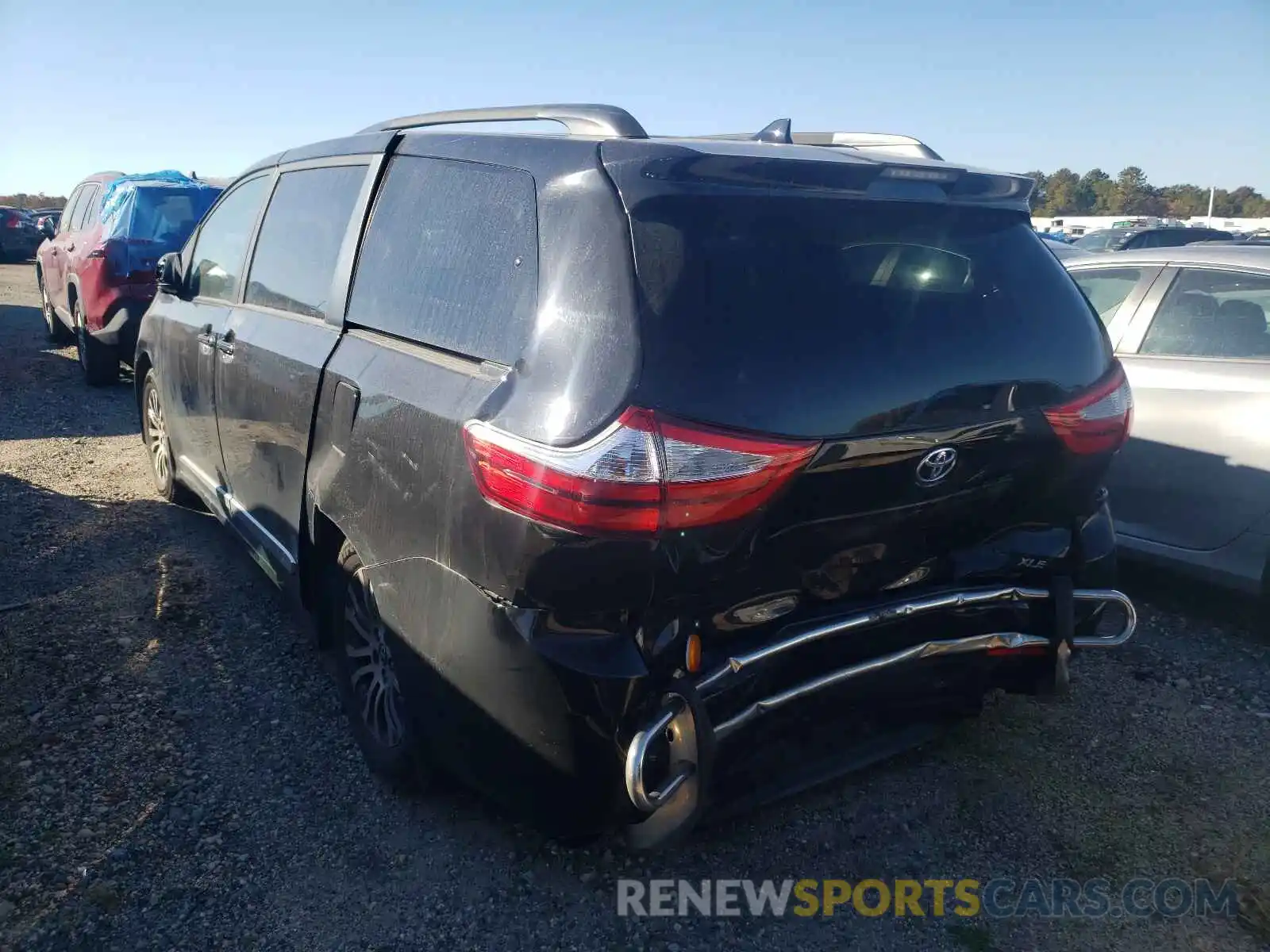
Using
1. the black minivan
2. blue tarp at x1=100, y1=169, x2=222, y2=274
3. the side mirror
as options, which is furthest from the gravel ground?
blue tarp at x1=100, y1=169, x2=222, y2=274

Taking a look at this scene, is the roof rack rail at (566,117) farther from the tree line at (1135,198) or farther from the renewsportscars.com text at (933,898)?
the tree line at (1135,198)

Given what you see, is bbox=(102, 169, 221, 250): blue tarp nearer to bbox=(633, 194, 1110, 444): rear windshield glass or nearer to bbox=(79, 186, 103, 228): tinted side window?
bbox=(79, 186, 103, 228): tinted side window

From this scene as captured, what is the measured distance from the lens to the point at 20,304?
17.2 metres

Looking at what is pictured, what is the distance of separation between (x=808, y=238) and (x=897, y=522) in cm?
74

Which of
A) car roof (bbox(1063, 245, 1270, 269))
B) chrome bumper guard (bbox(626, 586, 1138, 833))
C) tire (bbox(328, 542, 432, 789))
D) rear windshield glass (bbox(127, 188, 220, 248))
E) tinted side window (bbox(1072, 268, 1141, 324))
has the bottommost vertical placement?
tire (bbox(328, 542, 432, 789))

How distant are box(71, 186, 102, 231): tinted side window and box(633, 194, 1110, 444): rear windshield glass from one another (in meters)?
10.3

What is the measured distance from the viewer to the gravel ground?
2.45 m

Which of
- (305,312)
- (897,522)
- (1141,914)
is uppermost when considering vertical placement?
(305,312)

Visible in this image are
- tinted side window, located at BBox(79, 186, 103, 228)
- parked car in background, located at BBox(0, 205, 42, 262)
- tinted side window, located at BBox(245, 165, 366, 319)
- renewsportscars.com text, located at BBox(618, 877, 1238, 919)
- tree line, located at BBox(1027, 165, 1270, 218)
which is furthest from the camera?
A: tree line, located at BBox(1027, 165, 1270, 218)

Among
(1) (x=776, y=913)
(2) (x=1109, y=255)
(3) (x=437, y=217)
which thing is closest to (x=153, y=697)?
(3) (x=437, y=217)

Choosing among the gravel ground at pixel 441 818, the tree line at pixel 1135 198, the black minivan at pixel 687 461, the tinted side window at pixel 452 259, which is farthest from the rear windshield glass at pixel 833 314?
the tree line at pixel 1135 198

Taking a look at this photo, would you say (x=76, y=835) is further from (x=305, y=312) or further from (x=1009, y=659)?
(x=1009, y=659)

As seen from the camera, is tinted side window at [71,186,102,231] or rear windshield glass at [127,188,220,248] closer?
rear windshield glass at [127,188,220,248]

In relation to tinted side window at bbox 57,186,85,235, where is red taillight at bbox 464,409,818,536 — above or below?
below
